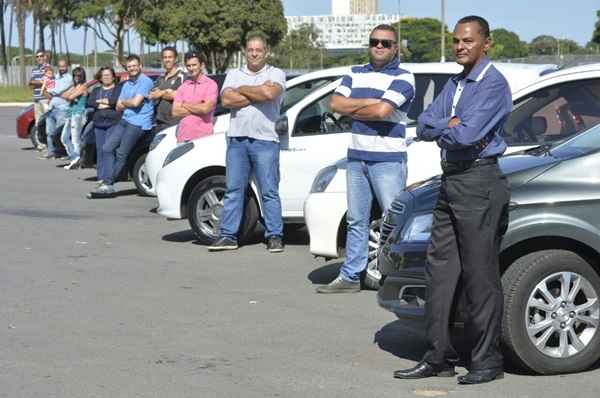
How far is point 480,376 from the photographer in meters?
6.39

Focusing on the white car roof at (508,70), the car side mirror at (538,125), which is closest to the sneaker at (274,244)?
the white car roof at (508,70)

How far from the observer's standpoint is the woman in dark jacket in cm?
1675

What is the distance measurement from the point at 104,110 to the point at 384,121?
8794mm

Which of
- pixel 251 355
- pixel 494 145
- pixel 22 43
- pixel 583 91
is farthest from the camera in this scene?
pixel 22 43

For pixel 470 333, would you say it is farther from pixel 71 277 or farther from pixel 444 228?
pixel 71 277

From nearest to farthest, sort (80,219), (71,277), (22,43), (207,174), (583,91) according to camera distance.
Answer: (583,91)
(71,277)
(207,174)
(80,219)
(22,43)

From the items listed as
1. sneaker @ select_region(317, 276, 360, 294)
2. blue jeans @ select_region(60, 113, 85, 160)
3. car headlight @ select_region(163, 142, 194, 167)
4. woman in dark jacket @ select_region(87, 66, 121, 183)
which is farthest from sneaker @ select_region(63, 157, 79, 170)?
sneaker @ select_region(317, 276, 360, 294)

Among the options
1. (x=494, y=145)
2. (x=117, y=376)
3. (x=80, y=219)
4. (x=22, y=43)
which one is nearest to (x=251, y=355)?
(x=117, y=376)

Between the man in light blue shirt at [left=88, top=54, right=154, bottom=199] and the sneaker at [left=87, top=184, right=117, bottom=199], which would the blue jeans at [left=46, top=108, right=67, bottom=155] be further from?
the man in light blue shirt at [left=88, top=54, right=154, bottom=199]

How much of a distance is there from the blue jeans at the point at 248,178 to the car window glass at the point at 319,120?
34 centimetres

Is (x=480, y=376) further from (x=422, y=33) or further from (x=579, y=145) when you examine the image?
(x=422, y=33)

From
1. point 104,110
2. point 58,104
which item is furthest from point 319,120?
point 58,104

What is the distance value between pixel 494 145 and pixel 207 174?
5887 mm

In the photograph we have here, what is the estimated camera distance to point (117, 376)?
263 inches
